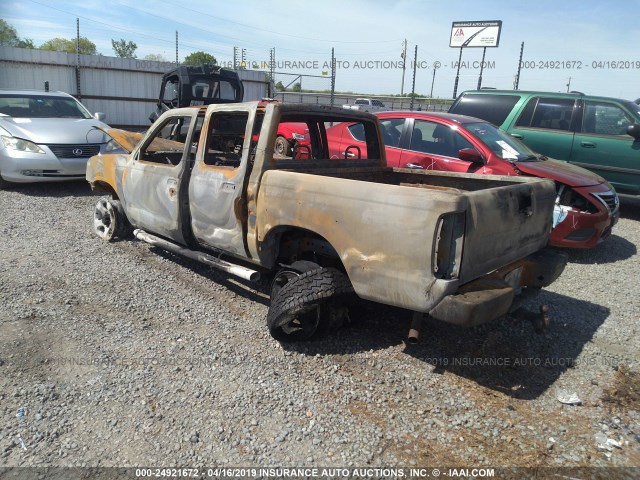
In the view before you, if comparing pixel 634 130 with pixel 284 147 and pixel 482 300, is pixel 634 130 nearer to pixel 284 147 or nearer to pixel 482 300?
pixel 284 147

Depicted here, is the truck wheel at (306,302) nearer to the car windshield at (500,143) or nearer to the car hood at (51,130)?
the car windshield at (500,143)

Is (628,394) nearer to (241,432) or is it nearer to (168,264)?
(241,432)

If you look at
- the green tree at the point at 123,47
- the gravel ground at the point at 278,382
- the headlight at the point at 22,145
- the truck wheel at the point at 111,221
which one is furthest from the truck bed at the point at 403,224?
the green tree at the point at 123,47

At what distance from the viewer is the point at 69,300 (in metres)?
4.35

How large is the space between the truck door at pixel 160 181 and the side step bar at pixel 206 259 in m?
0.08

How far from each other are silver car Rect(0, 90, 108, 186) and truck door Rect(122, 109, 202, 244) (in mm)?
3196

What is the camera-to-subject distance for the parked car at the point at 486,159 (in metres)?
5.91

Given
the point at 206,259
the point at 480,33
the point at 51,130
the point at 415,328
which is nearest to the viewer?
the point at 415,328

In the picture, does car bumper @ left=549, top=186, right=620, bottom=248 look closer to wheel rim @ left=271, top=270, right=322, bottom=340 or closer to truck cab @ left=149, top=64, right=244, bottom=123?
wheel rim @ left=271, top=270, right=322, bottom=340

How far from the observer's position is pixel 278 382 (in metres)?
3.26

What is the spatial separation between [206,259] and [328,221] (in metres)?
1.60

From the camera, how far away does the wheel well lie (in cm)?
376

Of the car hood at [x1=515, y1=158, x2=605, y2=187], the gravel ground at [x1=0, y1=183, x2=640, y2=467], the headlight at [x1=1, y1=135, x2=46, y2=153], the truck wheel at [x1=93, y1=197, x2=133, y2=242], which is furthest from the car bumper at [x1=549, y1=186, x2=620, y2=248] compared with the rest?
the headlight at [x1=1, y1=135, x2=46, y2=153]

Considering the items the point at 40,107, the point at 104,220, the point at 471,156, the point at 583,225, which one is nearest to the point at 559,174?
the point at 583,225
